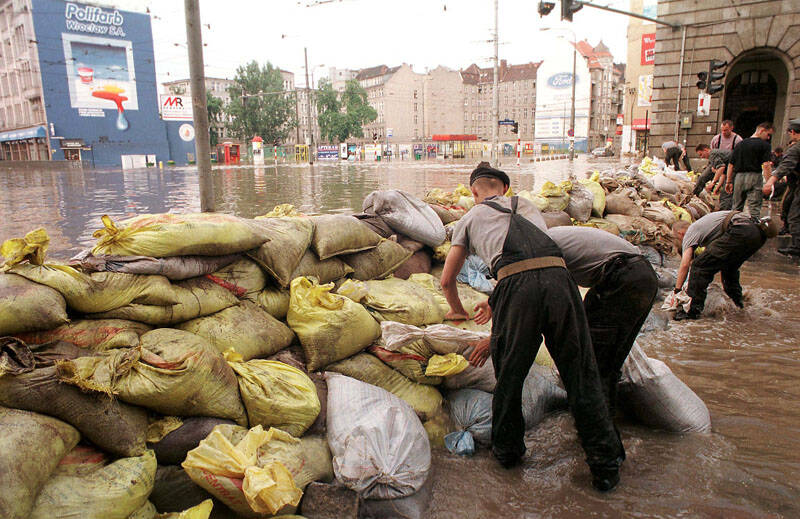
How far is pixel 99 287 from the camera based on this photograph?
2.24m

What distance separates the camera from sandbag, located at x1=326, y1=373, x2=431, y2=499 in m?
2.08

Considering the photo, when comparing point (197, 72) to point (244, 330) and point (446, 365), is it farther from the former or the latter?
point (446, 365)

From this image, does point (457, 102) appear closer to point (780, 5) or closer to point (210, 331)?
point (780, 5)

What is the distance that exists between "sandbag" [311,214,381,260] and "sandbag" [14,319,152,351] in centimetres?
132

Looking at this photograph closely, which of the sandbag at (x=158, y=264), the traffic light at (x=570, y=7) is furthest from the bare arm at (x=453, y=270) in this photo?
the traffic light at (x=570, y=7)

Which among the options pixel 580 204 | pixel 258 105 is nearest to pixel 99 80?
pixel 258 105

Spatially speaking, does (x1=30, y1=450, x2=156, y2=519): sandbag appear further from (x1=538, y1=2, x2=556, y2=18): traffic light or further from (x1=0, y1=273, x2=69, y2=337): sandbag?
(x1=538, y1=2, x2=556, y2=18): traffic light

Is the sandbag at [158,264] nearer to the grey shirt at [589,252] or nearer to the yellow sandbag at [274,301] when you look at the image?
the yellow sandbag at [274,301]

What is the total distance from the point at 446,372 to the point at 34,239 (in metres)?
1.96

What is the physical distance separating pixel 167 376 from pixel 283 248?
4.01 ft

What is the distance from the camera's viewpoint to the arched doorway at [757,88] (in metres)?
16.7

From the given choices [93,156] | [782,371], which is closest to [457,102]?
[93,156]

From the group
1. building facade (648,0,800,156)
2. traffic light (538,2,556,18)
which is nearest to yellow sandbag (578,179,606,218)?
traffic light (538,2,556,18)

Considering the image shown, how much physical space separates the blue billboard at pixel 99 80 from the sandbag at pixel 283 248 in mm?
40555
